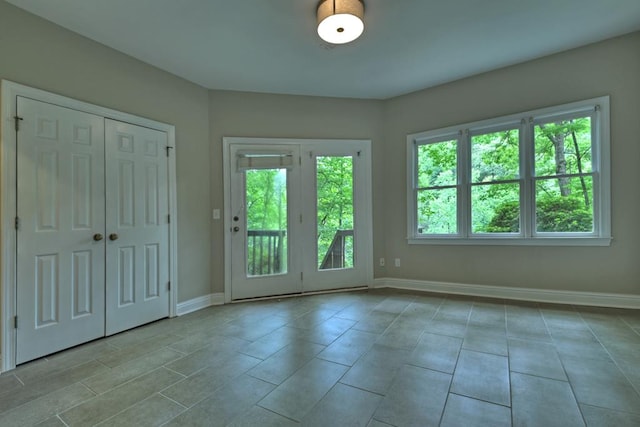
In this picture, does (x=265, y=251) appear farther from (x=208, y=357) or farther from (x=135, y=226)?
(x=208, y=357)

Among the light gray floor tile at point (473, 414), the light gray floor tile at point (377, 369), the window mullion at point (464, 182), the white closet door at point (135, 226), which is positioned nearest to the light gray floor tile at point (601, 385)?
the light gray floor tile at point (473, 414)

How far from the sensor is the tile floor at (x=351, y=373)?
1.53 meters

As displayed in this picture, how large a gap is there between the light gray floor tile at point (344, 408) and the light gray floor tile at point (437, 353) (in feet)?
1.80

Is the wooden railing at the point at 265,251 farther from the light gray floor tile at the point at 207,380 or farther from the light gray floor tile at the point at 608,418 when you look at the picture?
the light gray floor tile at the point at 608,418

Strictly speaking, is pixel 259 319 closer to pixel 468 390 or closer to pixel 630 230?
pixel 468 390

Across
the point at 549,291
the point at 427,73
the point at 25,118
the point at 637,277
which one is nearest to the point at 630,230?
Result: the point at 637,277

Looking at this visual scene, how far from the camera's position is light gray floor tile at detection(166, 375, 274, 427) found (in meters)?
1.50

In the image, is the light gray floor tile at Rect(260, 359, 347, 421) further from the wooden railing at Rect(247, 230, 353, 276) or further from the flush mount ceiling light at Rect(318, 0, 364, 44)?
the flush mount ceiling light at Rect(318, 0, 364, 44)

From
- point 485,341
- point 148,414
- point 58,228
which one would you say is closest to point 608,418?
point 485,341

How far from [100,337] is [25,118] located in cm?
191

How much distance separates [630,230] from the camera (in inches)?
114

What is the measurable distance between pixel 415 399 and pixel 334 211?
2.66m

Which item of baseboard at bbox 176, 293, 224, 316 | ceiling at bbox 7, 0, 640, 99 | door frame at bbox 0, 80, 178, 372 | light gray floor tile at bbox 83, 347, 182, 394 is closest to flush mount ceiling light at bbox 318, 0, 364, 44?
ceiling at bbox 7, 0, 640, 99

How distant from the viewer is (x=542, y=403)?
1.58 metres
